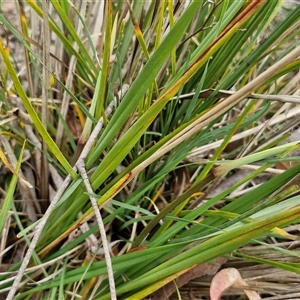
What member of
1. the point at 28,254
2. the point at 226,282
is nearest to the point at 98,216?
the point at 28,254

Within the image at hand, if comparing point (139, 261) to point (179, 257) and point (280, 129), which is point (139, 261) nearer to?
point (179, 257)

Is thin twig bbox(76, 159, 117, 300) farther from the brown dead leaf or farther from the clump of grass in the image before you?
the brown dead leaf

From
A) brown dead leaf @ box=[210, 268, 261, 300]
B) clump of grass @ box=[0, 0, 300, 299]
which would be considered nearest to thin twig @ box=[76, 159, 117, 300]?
clump of grass @ box=[0, 0, 300, 299]

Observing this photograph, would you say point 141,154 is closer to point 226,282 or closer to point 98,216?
point 98,216

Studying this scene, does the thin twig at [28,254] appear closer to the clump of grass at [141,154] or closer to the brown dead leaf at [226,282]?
the clump of grass at [141,154]

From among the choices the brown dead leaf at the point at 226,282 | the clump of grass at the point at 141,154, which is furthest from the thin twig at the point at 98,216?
the brown dead leaf at the point at 226,282

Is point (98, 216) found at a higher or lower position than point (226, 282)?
higher

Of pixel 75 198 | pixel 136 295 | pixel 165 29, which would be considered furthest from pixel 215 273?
pixel 165 29

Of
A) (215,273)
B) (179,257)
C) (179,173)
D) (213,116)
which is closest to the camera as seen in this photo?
(213,116)
